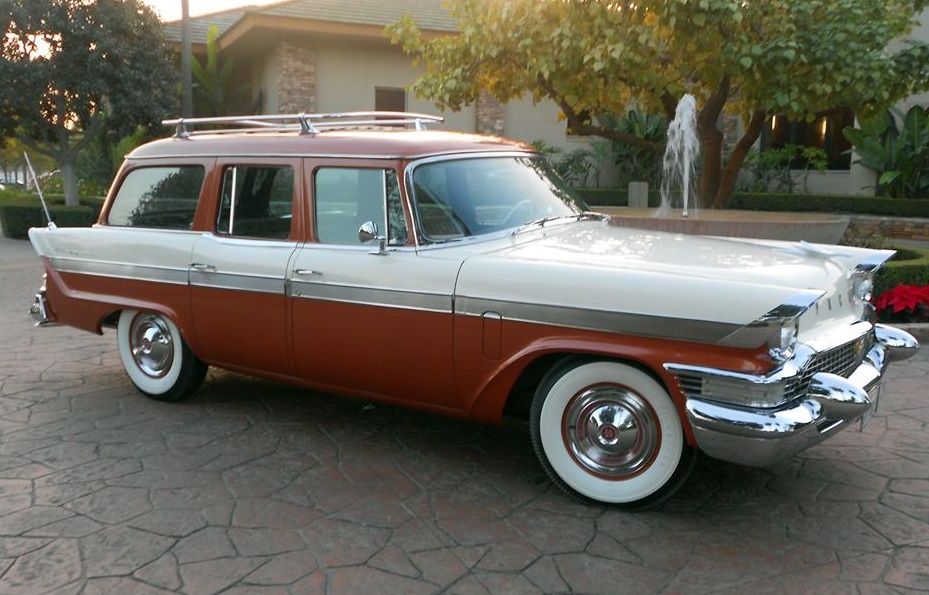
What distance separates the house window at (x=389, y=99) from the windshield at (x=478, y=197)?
16297 mm

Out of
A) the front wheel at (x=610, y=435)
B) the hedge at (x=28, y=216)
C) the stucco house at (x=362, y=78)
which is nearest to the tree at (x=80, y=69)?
the hedge at (x=28, y=216)

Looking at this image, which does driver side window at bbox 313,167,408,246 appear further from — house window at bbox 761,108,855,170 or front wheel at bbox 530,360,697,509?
house window at bbox 761,108,855,170

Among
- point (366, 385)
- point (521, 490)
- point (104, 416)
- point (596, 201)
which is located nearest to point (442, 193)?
point (366, 385)

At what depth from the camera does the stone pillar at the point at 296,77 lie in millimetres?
19375

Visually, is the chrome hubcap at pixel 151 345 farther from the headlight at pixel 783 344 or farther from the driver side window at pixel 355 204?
the headlight at pixel 783 344

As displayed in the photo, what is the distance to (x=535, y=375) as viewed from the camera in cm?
426

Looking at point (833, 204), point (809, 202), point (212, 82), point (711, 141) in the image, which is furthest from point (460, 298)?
point (212, 82)

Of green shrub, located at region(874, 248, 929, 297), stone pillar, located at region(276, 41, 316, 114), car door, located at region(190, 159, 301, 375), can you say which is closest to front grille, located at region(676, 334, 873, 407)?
car door, located at region(190, 159, 301, 375)

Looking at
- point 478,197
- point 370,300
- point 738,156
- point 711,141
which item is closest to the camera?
point 370,300

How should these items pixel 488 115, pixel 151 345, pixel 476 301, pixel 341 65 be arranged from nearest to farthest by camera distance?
pixel 476 301 < pixel 151 345 < pixel 341 65 < pixel 488 115

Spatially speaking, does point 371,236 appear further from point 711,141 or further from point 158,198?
point 711,141

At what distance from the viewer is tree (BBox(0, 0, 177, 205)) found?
17109mm

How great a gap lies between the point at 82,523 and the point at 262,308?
1.52 m

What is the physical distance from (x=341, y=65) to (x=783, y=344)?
18.0 meters
